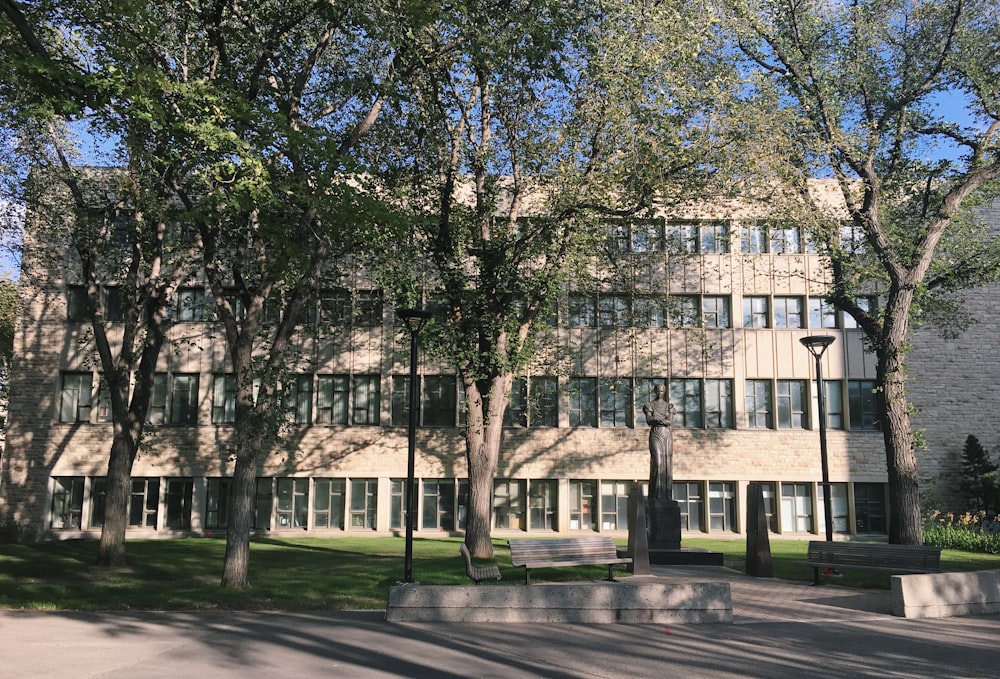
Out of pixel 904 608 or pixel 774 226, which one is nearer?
pixel 904 608

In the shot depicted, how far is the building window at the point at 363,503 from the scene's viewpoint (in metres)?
30.7

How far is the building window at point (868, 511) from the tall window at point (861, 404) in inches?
92.4

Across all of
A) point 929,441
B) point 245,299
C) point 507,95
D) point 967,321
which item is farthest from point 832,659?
point 929,441

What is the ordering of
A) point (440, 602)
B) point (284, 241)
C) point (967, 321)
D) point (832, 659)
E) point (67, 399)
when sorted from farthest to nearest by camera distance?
point (67, 399)
point (967, 321)
point (284, 241)
point (440, 602)
point (832, 659)

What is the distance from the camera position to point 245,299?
627 inches

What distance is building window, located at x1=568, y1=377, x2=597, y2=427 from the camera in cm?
3145

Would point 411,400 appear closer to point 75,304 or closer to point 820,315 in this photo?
point 75,304

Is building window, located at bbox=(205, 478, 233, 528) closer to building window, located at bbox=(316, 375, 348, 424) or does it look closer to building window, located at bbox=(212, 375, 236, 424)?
building window, located at bbox=(212, 375, 236, 424)

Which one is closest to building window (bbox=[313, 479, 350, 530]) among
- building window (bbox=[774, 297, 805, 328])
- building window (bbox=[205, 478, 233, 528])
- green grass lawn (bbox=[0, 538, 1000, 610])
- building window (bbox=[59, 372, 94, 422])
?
building window (bbox=[205, 478, 233, 528])

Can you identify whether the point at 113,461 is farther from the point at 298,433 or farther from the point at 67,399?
the point at 67,399

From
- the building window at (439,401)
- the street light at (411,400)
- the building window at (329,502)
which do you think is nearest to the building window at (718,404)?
the building window at (439,401)

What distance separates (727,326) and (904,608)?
21.8 m

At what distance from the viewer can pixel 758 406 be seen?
104 feet

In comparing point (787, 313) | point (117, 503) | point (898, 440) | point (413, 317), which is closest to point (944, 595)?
point (898, 440)
